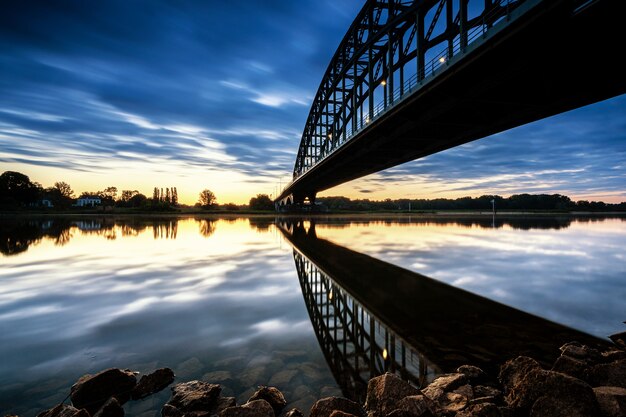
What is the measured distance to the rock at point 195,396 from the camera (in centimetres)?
392

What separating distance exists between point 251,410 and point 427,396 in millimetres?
2348

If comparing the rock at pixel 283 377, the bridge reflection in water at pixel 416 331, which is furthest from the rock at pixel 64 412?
the bridge reflection in water at pixel 416 331

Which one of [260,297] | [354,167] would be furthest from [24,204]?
[260,297]

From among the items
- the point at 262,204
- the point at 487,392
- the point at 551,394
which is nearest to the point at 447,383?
the point at 487,392

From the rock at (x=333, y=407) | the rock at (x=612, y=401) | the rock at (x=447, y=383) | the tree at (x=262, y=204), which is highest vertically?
the tree at (x=262, y=204)

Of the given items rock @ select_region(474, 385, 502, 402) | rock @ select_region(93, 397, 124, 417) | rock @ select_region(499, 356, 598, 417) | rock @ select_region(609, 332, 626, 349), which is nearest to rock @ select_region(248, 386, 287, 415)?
rock @ select_region(93, 397, 124, 417)

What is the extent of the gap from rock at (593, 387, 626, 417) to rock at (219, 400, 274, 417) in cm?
395

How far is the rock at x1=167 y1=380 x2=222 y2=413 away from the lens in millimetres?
3916

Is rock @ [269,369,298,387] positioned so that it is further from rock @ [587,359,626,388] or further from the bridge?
the bridge

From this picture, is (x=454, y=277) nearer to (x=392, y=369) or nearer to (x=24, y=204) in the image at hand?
(x=392, y=369)

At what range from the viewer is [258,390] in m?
4.24

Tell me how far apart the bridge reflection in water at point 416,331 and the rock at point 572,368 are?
70 cm

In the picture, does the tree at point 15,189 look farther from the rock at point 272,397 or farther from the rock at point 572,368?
the rock at point 572,368

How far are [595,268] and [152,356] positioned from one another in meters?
18.7
